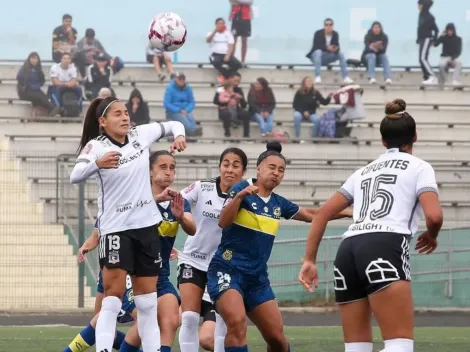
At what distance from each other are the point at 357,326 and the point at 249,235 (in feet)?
7.63

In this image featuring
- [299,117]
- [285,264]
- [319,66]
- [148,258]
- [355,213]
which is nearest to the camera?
[355,213]

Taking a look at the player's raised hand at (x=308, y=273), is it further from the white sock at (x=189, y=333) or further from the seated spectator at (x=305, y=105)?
the seated spectator at (x=305, y=105)

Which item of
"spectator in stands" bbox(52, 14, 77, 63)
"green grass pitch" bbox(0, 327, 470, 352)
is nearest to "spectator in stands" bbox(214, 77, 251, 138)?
"spectator in stands" bbox(52, 14, 77, 63)

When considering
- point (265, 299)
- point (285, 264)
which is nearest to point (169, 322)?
point (265, 299)

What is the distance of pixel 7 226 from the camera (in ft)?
64.3

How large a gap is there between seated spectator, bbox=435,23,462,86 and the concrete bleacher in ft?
1.34

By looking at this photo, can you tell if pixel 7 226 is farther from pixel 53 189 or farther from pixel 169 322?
pixel 169 322

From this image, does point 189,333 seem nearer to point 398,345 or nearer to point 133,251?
point 133,251

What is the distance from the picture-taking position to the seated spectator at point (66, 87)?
23.8 m

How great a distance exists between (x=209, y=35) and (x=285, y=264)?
6.70 meters

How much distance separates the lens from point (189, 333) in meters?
9.71

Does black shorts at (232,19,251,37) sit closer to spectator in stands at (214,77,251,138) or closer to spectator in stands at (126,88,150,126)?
spectator in stands at (214,77,251,138)

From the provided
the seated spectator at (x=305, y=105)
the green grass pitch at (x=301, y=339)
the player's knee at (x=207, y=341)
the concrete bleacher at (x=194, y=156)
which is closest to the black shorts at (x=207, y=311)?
the player's knee at (x=207, y=341)

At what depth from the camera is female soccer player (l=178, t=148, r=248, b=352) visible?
9742 mm
